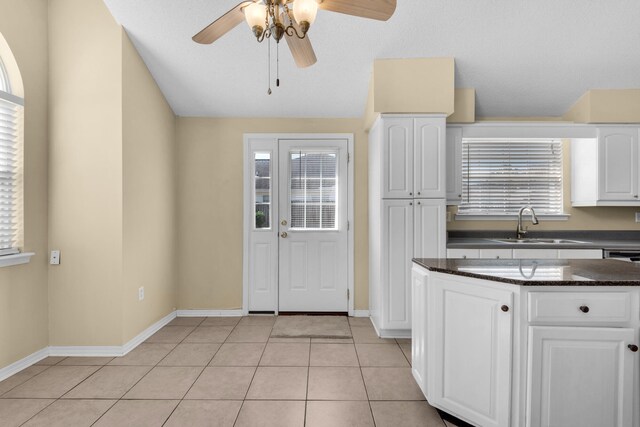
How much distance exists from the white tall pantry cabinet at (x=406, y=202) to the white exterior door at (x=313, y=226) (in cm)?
82

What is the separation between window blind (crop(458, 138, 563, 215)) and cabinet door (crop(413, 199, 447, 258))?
82 centimetres

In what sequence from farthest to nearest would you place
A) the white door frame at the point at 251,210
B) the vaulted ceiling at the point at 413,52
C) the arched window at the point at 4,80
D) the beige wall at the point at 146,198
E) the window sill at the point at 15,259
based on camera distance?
the white door frame at the point at 251,210 < the beige wall at the point at 146,198 < the vaulted ceiling at the point at 413,52 < the arched window at the point at 4,80 < the window sill at the point at 15,259

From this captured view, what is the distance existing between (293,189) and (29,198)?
2.33 meters

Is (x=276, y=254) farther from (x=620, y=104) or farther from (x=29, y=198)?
(x=620, y=104)

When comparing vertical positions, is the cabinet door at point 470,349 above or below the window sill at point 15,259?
below

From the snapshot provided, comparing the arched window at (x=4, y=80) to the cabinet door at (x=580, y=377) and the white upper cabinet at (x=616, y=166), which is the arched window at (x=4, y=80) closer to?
the cabinet door at (x=580, y=377)

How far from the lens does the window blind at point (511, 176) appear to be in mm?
3949

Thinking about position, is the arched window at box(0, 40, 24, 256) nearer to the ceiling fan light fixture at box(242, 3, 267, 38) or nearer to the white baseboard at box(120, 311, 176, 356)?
the white baseboard at box(120, 311, 176, 356)

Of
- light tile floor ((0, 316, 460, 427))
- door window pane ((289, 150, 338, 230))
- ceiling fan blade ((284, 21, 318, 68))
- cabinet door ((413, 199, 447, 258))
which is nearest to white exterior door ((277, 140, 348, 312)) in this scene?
door window pane ((289, 150, 338, 230))

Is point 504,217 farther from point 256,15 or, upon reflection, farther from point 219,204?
point 256,15

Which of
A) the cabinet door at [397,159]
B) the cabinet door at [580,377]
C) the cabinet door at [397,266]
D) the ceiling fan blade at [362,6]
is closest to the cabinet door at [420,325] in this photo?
the cabinet door at [580,377]

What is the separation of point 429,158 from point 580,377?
6.74 feet

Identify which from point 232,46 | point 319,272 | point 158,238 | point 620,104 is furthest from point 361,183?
point 620,104

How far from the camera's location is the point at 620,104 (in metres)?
3.50
